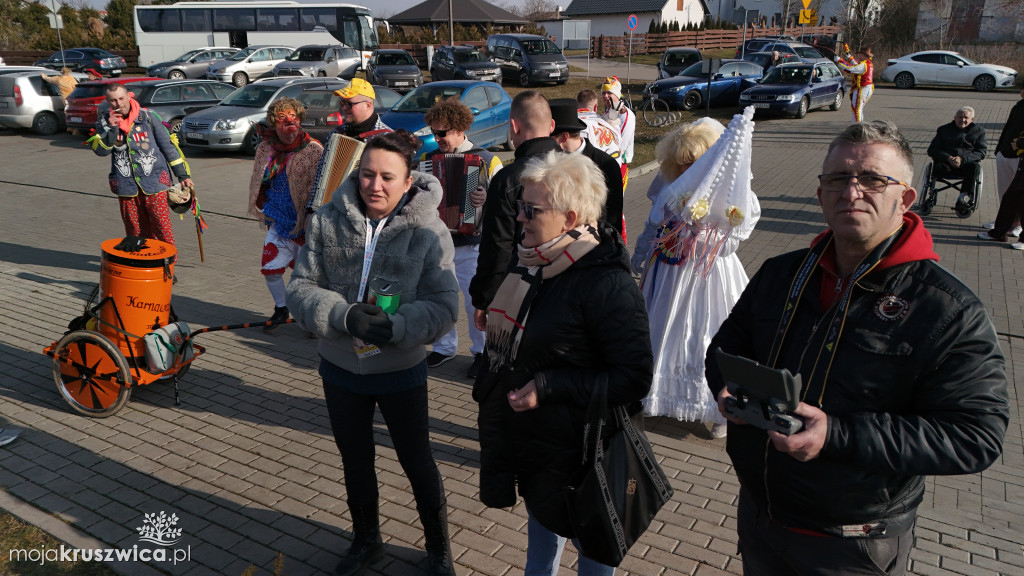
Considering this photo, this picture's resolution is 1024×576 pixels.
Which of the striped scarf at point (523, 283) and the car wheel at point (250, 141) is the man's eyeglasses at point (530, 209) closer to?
the striped scarf at point (523, 283)

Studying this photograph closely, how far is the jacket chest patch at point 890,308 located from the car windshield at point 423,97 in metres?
14.2

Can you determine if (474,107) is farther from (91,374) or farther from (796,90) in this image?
(91,374)

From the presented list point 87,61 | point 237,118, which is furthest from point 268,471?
point 87,61

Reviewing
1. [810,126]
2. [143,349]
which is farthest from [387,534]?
[810,126]

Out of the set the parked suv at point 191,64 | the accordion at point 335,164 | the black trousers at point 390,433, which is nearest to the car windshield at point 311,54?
the parked suv at point 191,64

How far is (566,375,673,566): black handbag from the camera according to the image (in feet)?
8.05

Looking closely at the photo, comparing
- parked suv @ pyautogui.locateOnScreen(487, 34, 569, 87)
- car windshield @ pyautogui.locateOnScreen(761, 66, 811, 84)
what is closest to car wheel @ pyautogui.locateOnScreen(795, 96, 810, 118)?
car windshield @ pyautogui.locateOnScreen(761, 66, 811, 84)

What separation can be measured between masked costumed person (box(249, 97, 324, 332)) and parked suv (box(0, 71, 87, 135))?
17441 millimetres

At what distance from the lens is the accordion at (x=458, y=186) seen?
207 inches

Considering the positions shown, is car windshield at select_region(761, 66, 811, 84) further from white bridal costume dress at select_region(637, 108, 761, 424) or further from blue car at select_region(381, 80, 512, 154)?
white bridal costume dress at select_region(637, 108, 761, 424)

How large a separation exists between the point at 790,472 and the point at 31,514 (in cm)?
383

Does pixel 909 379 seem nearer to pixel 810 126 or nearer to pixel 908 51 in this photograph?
pixel 810 126

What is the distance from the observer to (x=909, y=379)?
74.8 inches

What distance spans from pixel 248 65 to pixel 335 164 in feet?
99.1
